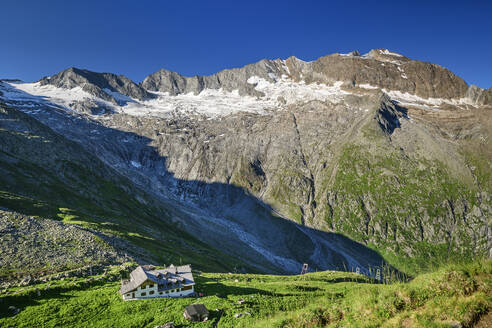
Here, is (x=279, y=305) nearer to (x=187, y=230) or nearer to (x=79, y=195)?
(x=79, y=195)

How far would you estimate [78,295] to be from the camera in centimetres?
3125

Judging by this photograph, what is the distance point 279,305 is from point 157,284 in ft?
50.2

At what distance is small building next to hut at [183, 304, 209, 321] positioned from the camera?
26.5m

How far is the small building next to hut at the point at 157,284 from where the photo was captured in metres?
31.8

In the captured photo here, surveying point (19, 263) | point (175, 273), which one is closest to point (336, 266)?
point (175, 273)

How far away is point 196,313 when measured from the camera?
26719mm

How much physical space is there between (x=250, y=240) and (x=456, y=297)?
16091cm

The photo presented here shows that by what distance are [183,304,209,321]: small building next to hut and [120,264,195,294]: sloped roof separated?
7.90 metres

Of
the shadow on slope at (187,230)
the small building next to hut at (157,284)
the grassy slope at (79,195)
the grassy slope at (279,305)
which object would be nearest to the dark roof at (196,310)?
the grassy slope at (279,305)

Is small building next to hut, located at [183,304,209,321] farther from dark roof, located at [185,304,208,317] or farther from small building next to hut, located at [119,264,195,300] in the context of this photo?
small building next to hut, located at [119,264,195,300]

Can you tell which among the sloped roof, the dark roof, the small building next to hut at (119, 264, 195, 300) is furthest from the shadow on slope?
the dark roof

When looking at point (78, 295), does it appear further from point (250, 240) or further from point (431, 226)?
point (431, 226)

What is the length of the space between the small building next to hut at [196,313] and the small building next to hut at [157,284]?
775cm

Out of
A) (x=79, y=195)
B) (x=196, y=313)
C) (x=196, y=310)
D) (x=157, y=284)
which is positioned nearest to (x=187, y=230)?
(x=79, y=195)
